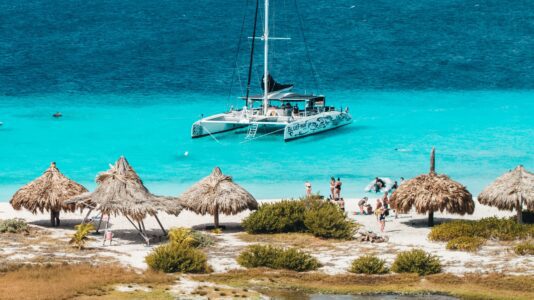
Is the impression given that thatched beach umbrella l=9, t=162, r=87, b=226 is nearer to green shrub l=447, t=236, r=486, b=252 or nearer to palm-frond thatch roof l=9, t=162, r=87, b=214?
palm-frond thatch roof l=9, t=162, r=87, b=214

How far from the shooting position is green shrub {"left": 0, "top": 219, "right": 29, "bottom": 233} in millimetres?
38438

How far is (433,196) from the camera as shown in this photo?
128ft

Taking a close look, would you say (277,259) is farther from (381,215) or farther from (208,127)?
(208,127)

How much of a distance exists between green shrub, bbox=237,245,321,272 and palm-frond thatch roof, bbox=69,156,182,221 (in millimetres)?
4164

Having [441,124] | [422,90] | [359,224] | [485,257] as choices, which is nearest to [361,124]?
[441,124]

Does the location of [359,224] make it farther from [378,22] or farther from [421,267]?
[378,22]

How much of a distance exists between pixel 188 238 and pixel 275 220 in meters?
4.38

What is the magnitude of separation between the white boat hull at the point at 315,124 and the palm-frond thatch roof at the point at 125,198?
30.3 meters

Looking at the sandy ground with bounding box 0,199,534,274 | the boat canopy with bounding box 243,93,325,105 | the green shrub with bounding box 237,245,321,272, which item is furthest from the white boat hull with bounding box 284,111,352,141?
the green shrub with bounding box 237,245,321,272

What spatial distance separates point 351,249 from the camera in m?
36.1

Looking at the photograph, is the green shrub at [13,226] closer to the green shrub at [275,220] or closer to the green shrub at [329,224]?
the green shrub at [275,220]

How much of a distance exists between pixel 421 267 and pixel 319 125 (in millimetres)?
37398

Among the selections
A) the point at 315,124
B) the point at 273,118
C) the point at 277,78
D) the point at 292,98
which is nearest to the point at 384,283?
the point at 273,118

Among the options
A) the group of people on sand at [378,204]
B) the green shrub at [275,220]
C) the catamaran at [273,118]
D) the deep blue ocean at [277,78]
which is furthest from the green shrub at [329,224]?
the catamaran at [273,118]
